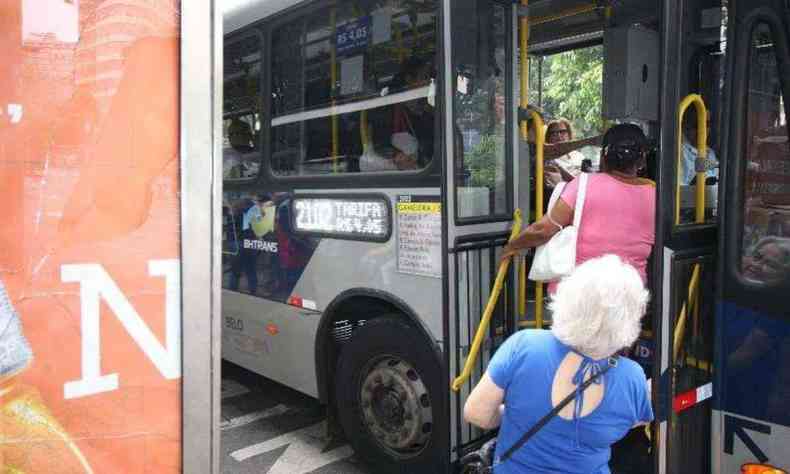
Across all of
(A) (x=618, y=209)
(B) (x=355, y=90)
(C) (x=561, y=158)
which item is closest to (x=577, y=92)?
(C) (x=561, y=158)

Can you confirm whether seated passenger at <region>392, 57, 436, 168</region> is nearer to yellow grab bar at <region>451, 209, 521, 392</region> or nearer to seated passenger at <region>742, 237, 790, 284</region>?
yellow grab bar at <region>451, 209, 521, 392</region>

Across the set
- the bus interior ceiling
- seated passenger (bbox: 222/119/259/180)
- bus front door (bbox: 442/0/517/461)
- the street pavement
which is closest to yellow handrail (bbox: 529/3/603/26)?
the bus interior ceiling

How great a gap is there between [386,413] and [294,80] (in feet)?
7.01

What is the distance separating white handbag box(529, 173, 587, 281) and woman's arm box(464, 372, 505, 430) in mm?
1157

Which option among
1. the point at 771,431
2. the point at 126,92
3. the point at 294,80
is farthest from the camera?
the point at 294,80

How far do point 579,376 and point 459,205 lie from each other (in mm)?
1424

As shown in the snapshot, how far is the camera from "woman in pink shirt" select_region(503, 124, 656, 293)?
305cm

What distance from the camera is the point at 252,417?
187 inches

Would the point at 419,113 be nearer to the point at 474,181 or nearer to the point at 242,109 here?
the point at 474,181

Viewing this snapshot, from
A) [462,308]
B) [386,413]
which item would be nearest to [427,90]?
[462,308]

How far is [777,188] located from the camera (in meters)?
2.48

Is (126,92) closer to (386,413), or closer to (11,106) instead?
(11,106)

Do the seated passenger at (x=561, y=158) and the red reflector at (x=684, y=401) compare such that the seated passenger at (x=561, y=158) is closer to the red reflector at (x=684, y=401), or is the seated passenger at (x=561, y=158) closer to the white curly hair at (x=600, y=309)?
the red reflector at (x=684, y=401)

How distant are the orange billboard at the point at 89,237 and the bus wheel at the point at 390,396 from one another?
2133 millimetres
